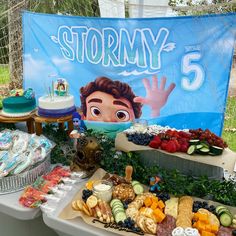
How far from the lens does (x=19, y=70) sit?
361 cm

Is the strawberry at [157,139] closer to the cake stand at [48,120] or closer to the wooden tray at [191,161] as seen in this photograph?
the wooden tray at [191,161]

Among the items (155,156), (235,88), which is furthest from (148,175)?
(235,88)

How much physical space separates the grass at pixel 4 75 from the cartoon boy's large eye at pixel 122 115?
2.42 m

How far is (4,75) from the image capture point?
13.6ft

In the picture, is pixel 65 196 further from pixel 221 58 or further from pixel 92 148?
pixel 221 58

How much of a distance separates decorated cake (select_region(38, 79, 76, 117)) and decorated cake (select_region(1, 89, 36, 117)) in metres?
0.10

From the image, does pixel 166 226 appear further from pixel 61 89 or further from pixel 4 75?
pixel 4 75

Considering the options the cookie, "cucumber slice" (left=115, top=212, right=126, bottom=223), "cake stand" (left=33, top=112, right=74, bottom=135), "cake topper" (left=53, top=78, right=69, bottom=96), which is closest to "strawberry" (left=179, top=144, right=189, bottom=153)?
"cucumber slice" (left=115, top=212, right=126, bottom=223)

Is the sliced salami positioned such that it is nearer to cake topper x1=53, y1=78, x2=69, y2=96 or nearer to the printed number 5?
cake topper x1=53, y1=78, x2=69, y2=96

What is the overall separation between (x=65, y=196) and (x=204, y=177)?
53 cm

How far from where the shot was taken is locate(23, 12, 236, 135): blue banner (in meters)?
1.90

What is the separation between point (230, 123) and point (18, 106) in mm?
1989

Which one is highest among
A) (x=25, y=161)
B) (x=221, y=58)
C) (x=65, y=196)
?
(x=221, y=58)

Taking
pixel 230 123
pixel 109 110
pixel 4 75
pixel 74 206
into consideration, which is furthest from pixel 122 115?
pixel 4 75
